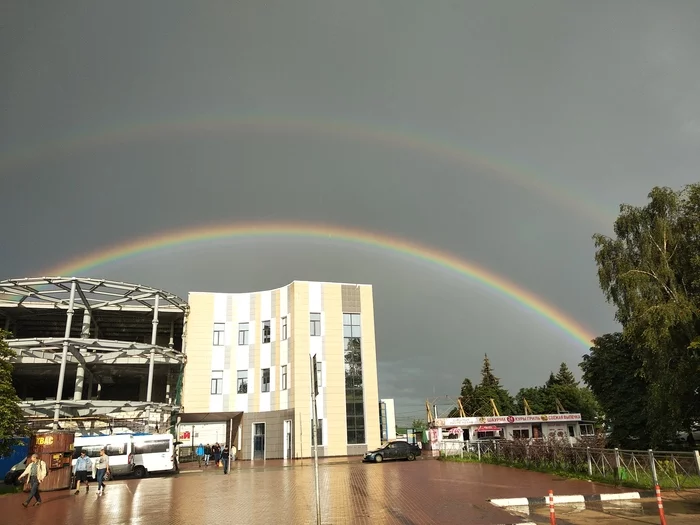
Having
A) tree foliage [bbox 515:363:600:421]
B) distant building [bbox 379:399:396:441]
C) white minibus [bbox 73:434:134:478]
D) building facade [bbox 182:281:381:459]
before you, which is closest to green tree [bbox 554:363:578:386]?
tree foliage [bbox 515:363:600:421]

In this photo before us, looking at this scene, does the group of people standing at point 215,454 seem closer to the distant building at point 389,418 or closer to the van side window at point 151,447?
the van side window at point 151,447

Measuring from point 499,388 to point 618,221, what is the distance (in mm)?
64487

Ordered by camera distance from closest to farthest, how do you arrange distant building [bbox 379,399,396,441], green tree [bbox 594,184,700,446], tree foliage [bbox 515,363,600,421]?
green tree [bbox 594,184,700,446] < distant building [bbox 379,399,396,441] < tree foliage [bbox 515,363,600,421]

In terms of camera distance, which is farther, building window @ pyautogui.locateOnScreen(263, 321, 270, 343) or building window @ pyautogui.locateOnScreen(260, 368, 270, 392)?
building window @ pyautogui.locateOnScreen(263, 321, 270, 343)

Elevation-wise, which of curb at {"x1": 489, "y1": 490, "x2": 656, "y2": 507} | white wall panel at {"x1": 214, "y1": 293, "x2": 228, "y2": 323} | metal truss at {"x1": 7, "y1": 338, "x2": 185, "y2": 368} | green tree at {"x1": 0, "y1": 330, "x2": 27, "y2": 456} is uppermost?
white wall panel at {"x1": 214, "y1": 293, "x2": 228, "y2": 323}

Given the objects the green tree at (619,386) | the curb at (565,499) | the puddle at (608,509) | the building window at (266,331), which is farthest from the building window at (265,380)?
the puddle at (608,509)

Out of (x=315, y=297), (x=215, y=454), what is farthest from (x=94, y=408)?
(x=315, y=297)

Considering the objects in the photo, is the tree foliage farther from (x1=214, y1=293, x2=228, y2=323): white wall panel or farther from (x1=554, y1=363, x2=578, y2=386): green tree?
(x1=214, y1=293, x2=228, y2=323): white wall panel

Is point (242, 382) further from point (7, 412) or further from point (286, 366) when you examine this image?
point (7, 412)

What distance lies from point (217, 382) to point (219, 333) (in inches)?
184

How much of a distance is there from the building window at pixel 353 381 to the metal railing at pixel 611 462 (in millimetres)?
19431

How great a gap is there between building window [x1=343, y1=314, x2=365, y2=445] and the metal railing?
63.7 ft

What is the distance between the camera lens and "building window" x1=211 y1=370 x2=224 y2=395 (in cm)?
4903

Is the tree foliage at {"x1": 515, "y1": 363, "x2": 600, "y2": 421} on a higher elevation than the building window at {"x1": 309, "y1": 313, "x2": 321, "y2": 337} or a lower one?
lower
